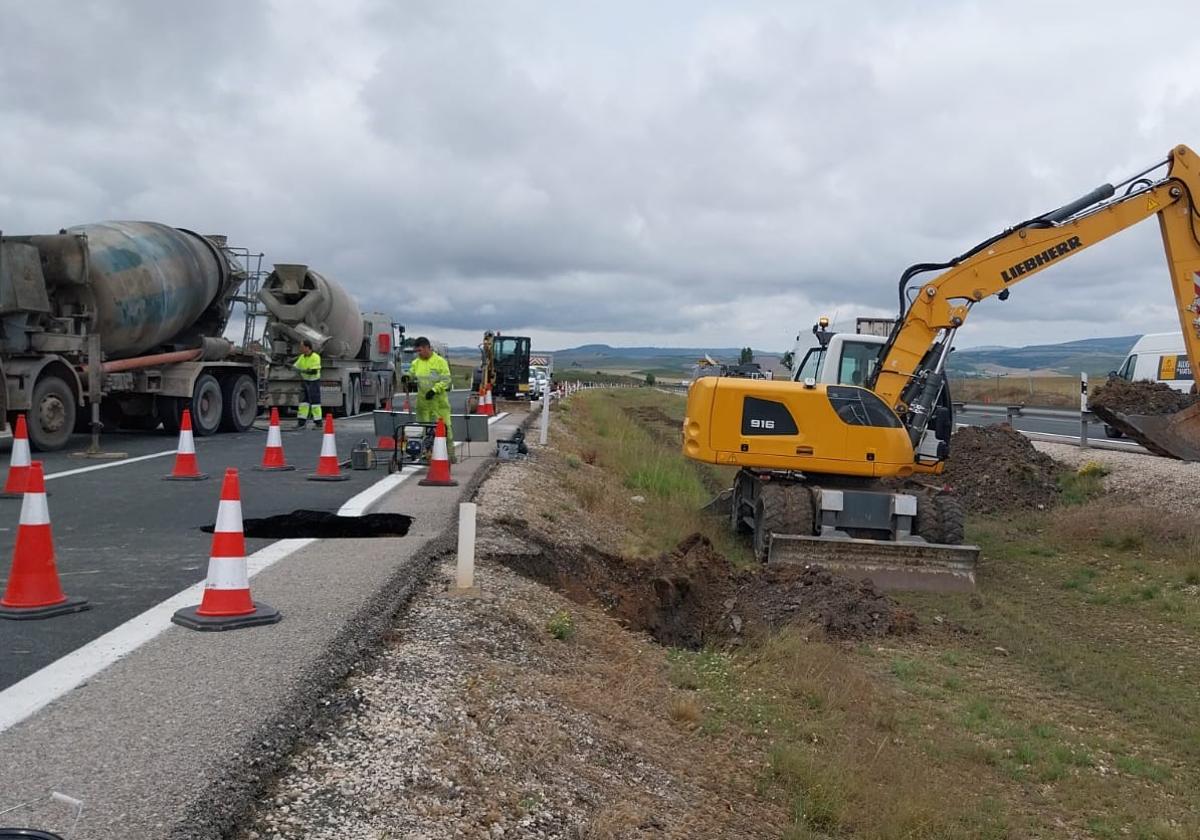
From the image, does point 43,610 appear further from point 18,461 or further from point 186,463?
point 186,463

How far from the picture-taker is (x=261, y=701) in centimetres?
453

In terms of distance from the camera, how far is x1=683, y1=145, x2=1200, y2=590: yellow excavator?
451 inches

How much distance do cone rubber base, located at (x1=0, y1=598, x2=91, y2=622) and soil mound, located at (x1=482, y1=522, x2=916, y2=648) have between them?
323 cm

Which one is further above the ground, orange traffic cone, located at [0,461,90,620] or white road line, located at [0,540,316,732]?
orange traffic cone, located at [0,461,90,620]

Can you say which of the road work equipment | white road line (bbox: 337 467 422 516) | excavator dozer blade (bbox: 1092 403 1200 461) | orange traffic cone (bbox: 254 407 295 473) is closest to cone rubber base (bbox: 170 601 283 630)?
white road line (bbox: 337 467 422 516)

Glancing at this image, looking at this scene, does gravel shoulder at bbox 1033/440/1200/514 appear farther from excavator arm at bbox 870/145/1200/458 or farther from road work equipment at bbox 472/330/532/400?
road work equipment at bbox 472/330/532/400

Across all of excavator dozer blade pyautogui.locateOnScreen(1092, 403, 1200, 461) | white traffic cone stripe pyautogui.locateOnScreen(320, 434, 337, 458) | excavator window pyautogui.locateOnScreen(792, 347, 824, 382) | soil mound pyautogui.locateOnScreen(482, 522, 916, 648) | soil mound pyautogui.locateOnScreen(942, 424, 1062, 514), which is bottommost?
soil mound pyautogui.locateOnScreen(482, 522, 916, 648)

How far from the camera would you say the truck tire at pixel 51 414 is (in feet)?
49.9

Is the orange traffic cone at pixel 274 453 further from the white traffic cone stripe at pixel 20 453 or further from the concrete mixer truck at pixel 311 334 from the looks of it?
the concrete mixer truck at pixel 311 334

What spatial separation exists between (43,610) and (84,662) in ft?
3.62

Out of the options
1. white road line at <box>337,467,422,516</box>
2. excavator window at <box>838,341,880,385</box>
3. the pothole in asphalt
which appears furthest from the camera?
excavator window at <box>838,341,880,385</box>

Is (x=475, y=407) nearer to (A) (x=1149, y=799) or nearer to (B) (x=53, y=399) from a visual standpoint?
(B) (x=53, y=399)

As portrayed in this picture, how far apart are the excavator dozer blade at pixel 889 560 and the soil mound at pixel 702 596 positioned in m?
0.77

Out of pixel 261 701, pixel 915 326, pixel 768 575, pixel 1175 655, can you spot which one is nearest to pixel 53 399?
pixel 768 575
